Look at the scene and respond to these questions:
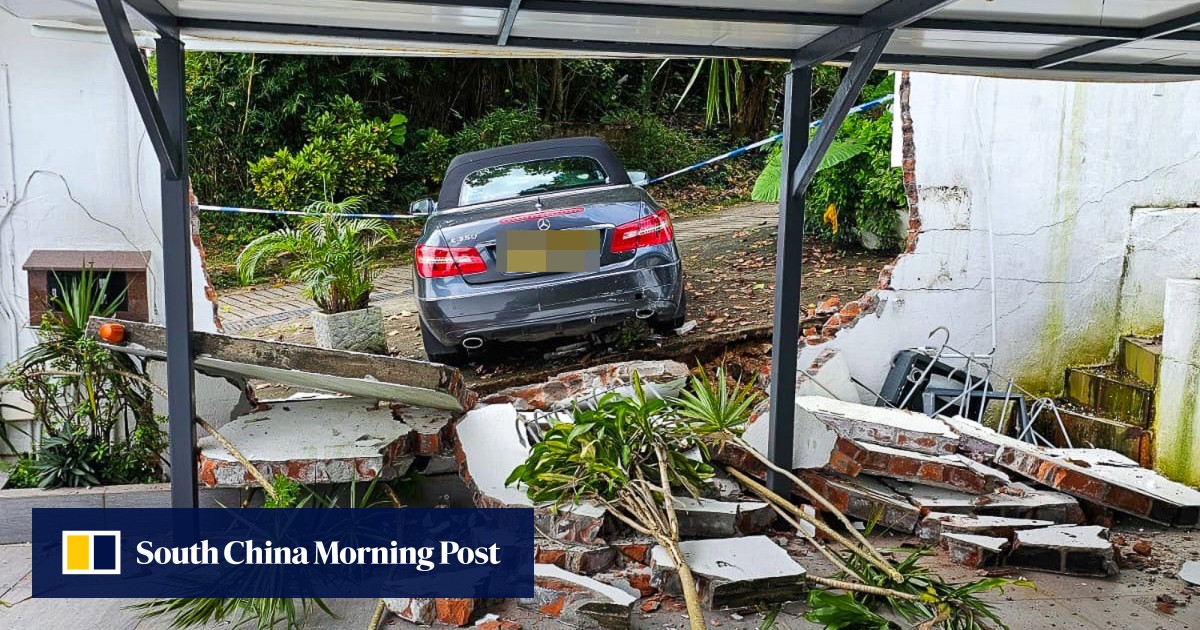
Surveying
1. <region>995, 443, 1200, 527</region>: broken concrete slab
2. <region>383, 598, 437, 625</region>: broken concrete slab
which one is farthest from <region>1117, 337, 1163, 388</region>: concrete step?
<region>383, 598, 437, 625</region>: broken concrete slab

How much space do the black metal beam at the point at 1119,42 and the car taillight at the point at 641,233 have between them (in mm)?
2442

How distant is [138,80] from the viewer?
327 centimetres

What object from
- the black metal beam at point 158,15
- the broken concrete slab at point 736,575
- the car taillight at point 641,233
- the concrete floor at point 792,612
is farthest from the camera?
the car taillight at point 641,233

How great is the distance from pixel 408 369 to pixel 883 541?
2.57m

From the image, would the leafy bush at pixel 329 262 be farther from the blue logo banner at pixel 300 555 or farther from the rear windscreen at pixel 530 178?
the blue logo banner at pixel 300 555

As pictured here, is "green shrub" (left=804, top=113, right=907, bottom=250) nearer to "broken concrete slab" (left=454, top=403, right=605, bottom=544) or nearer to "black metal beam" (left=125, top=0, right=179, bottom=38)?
"broken concrete slab" (left=454, top=403, right=605, bottom=544)

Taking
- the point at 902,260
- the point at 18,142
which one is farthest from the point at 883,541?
the point at 18,142

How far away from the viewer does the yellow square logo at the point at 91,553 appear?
3979 millimetres

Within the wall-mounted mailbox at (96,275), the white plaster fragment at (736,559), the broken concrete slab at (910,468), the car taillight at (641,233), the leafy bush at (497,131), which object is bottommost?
the white plaster fragment at (736,559)

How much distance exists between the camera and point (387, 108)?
11.4 m

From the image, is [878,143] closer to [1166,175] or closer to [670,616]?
[1166,175]

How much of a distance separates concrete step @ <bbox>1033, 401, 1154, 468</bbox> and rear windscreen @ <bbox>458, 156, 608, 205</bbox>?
12.0 ft

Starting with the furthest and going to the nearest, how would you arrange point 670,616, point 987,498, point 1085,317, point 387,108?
1. point 387,108
2. point 1085,317
3. point 987,498
4. point 670,616

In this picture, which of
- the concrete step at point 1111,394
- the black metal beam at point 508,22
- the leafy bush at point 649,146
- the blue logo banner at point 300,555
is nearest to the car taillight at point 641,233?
the black metal beam at point 508,22
